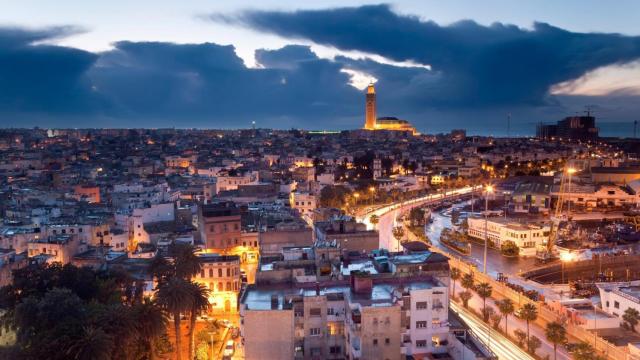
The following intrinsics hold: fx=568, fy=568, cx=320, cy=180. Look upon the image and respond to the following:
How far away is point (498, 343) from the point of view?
18.6 meters

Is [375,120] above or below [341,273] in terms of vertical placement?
above

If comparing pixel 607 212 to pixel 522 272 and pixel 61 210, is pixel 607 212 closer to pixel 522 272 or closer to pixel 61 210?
pixel 522 272

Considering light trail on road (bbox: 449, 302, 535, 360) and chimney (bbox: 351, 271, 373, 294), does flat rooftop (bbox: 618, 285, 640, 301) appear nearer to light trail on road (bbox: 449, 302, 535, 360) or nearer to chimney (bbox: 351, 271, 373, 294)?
light trail on road (bbox: 449, 302, 535, 360)

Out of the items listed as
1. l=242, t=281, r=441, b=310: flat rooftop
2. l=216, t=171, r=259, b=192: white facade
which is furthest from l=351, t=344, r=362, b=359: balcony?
l=216, t=171, r=259, b=192: white facade

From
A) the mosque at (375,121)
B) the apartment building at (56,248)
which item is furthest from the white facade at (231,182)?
the mosque at (375,121)

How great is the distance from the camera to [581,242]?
109 feet

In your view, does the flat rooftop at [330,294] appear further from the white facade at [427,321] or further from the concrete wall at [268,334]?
the white facade at [427,321]

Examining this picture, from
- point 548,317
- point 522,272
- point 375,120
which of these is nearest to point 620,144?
point 375,120

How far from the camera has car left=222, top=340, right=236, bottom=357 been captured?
17.9m

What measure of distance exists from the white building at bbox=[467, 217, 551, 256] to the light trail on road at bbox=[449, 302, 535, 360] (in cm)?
1201

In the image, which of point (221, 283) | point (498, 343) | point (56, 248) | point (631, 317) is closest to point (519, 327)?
point (498, 343)

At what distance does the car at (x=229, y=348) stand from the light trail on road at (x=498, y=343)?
8.12 metres

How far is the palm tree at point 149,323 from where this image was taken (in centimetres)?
1611

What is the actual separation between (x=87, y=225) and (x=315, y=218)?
12.4 meters
